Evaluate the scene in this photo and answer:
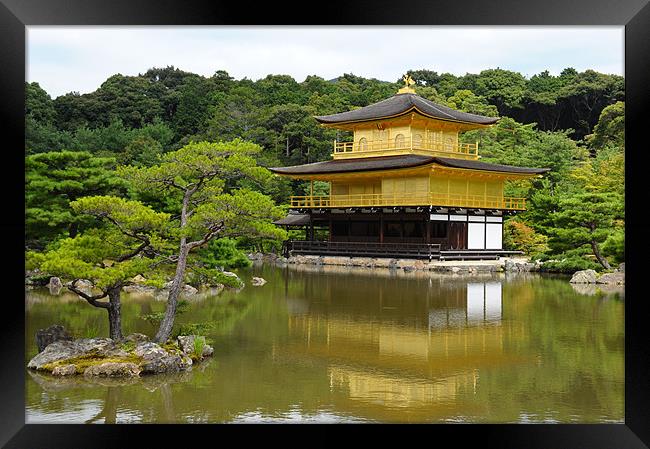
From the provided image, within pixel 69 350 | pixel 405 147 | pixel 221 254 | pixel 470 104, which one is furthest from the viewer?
pixel 470 104

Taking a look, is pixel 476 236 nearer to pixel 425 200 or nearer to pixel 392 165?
pixel 425 200

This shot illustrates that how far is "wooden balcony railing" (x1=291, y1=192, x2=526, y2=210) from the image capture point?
22.9 metres

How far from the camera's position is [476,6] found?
4551 mm

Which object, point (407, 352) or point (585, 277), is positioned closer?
point (407, 352)

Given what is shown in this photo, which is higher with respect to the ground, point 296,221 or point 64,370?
point 296,221

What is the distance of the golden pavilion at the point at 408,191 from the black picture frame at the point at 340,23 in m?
17.2

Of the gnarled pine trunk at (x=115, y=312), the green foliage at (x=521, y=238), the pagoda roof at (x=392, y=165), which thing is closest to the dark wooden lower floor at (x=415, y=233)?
the green foliage at (x=521, y=238)

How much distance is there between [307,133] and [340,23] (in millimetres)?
30654

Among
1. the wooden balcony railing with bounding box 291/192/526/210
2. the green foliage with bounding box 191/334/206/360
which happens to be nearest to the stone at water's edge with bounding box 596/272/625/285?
the wooden balcony railing with bounding box 291/192/526/210

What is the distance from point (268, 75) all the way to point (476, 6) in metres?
39.1

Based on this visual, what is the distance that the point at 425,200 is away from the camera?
22.9 m

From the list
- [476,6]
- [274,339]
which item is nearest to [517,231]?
[274,339]

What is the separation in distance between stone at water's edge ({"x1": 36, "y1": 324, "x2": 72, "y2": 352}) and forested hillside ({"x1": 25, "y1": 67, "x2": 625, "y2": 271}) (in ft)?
20.7

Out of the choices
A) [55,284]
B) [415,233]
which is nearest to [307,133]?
[415,233]
